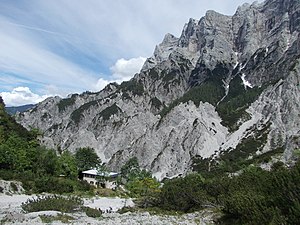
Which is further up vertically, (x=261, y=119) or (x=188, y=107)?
(x=188, y=107)

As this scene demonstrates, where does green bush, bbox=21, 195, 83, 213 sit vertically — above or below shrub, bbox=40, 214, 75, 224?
above

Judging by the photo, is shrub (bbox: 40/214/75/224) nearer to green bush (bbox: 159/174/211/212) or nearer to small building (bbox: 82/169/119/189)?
green bush (bbox: 159/174/211/212)

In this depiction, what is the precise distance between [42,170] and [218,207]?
32804 millimetres

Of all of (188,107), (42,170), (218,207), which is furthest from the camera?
(188,107)

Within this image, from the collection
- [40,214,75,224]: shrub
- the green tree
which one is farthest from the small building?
[40,214,75,224]: shrub

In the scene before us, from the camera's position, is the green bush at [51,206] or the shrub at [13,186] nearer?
the green bush at [51,206]

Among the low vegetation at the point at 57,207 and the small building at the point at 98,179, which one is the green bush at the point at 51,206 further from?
the small building at the point at 98,179

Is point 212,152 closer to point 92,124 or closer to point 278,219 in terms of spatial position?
point 92,124

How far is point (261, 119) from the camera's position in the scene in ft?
428

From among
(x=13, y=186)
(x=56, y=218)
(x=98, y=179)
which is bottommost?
(x=56, y=218)

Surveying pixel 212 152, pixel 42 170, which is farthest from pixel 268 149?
pixel 42 170

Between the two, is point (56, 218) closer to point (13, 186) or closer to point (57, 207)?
point (57, 207)

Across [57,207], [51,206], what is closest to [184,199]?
[57,207]

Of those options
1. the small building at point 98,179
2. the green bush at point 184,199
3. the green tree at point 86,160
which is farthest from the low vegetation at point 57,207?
the green tree at point 86,160
